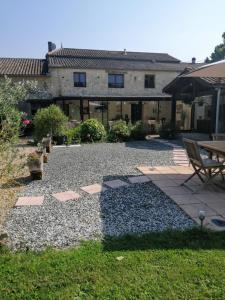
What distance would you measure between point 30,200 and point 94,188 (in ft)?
4.69

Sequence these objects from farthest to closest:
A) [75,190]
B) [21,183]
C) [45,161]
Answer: [45,161] < [21,183] < [75,190]

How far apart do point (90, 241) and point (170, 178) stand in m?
3.70

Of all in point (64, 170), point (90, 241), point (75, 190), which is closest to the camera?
point (90, 241)

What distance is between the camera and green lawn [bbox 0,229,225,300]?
108 inches

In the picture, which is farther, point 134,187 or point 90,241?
point 134,187

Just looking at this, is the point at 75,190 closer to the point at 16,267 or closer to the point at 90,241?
the point at 90,241

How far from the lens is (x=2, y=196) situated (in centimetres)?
567

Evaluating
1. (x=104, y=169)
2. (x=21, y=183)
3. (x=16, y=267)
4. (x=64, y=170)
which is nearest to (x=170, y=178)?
(x=104, y=169)

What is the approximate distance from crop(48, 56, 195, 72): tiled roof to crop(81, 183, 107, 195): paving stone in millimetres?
18604

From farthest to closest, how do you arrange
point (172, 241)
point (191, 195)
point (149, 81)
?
1. point (149, 81)
2. point (191, 195)
3. point (172, 241)

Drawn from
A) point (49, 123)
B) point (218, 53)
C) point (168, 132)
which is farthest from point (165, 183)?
point (218, 53)

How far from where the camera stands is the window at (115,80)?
24656mm

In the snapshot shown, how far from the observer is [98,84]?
24266 millimetres

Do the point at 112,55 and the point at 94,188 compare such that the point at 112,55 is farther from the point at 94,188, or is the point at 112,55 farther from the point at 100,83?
the point at 94,188
